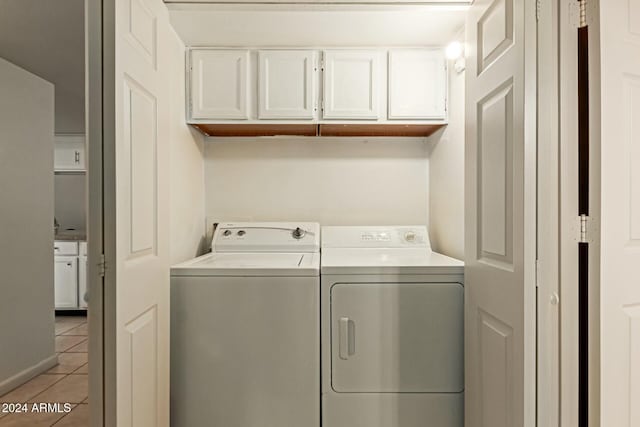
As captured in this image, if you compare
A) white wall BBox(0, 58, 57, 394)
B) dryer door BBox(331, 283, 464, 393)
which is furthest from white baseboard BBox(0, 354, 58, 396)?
dryer door BBox(331, 283, 464, 393)

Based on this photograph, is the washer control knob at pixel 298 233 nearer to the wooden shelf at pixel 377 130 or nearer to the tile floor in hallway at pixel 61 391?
the wooden shelf at pixel 377 130

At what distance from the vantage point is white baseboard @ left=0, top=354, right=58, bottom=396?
2332 mm

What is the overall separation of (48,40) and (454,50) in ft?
7.62

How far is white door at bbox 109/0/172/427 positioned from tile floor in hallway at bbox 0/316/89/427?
2.51 feet

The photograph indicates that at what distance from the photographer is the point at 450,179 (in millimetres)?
2072

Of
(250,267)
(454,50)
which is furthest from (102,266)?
(454,50)

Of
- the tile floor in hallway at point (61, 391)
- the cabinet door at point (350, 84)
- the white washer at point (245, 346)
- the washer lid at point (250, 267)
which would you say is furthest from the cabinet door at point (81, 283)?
the cabinet door at point (350, 84)

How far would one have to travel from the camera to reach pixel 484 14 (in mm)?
1331

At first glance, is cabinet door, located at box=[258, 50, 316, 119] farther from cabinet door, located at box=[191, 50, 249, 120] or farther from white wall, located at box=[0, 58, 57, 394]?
white wall, located at box=[0, 58, 57, 394]

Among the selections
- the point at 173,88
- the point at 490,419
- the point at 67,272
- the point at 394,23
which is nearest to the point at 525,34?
the point at 394,23

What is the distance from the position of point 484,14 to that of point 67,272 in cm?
424

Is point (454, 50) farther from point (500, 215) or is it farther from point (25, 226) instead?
point (25, 226)

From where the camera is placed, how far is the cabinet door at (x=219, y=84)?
2.04 meters
